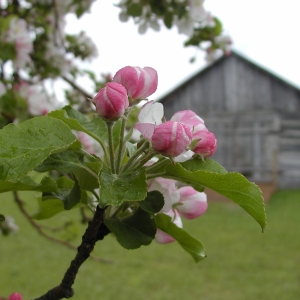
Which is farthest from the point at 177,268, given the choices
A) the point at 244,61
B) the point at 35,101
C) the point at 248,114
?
the point at 244,61

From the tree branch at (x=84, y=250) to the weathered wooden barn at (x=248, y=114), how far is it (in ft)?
28.5

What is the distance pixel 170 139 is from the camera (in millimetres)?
484

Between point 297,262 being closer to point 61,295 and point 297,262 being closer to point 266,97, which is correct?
point 61,295

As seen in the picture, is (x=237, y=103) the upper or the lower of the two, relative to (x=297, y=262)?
lower

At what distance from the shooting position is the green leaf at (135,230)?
569 millimetres

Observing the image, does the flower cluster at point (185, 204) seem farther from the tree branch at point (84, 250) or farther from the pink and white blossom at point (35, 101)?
the pink and white blossom at point (35, 101)

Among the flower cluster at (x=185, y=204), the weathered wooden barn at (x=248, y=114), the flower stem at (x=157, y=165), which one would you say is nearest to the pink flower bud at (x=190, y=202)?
the flower cluster at (x=185, y=204)

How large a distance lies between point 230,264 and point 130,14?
3.43m

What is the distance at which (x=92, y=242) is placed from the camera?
1.92ft

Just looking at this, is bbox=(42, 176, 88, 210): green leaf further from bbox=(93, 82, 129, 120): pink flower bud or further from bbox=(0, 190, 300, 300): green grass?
bbox=(0, 190, 300, 300): green grass

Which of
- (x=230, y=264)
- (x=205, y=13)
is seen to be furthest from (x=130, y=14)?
(x=230, y=264)

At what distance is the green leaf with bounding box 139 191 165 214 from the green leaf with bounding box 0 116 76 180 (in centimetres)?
12

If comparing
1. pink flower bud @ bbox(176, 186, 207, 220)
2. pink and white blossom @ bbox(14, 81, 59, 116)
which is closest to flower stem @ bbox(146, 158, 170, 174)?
pink flower bud @ bbox(176, 186, 207, 220)

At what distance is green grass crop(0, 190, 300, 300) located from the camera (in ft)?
12.8
